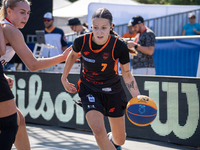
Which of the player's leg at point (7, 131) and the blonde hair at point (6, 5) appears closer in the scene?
the player's leg at point (7, 131)

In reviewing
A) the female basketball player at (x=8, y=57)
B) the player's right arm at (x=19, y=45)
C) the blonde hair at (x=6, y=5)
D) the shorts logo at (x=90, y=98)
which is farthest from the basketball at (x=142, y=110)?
the blonde hair at (x=6, y=5)

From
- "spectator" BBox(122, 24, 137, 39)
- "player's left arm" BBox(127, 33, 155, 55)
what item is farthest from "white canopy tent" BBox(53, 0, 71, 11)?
"player's left arm" BBox(127, 33, 155, 55)

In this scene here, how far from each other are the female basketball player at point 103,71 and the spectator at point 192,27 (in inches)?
276

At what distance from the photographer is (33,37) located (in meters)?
11.4

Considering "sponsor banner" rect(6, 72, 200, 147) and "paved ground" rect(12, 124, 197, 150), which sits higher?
"sponsor banner" rect(6, 72, 200, 147)

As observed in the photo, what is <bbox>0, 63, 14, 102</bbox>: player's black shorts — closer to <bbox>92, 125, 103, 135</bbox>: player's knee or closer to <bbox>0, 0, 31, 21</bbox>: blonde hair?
<bbox>0, 0, 31, 21</bbox>: blonde hair

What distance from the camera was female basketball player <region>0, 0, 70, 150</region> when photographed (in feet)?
10.3

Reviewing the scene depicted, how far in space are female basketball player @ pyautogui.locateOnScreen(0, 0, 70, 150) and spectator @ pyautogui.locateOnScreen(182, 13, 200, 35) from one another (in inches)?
305

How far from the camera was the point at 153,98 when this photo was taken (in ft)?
20.4

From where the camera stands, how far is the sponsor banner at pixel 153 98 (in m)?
5.75

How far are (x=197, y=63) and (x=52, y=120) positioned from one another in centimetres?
389

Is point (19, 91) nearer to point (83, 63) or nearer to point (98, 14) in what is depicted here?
point (83, 63)

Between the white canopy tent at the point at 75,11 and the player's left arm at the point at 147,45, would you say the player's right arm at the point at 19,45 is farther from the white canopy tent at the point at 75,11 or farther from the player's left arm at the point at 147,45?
the white canopy tent at the point at 75,11

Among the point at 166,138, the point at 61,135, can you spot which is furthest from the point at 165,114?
the point at 61,135
